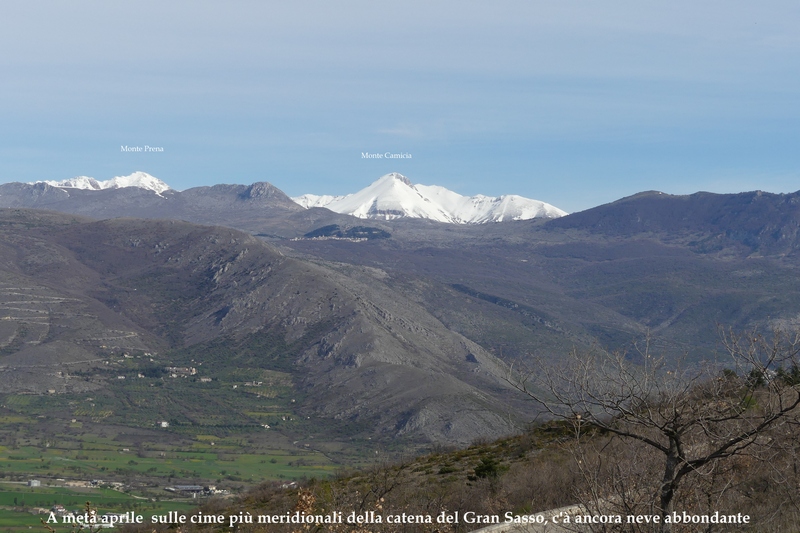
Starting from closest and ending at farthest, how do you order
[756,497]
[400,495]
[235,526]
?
[756,497], [400,495], [235,526]

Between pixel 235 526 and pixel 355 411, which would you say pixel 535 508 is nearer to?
pixel 235 526

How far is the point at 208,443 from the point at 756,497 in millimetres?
158563

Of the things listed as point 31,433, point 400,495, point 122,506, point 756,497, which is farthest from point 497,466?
point 31,433

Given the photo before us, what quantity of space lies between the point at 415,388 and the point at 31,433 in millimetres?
86612

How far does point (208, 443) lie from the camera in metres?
168

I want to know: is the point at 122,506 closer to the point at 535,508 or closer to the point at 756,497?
the point at 535,508

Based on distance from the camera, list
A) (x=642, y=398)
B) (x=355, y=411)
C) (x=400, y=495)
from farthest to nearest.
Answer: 1. (x=355, y=411)
2. (x=400, y=495)
3. (x=642, y=398)

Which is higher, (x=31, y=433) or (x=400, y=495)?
(x=400, y=495)

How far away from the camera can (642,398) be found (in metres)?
13.2

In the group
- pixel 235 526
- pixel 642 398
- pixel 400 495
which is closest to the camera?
pixel 642 398

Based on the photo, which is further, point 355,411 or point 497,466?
point 355,411

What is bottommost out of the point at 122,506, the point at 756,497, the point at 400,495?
the point at 122,506

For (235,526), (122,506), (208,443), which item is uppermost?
(235,526)

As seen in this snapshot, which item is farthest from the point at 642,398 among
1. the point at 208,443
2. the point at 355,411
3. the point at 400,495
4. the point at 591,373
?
the point at 355,411
